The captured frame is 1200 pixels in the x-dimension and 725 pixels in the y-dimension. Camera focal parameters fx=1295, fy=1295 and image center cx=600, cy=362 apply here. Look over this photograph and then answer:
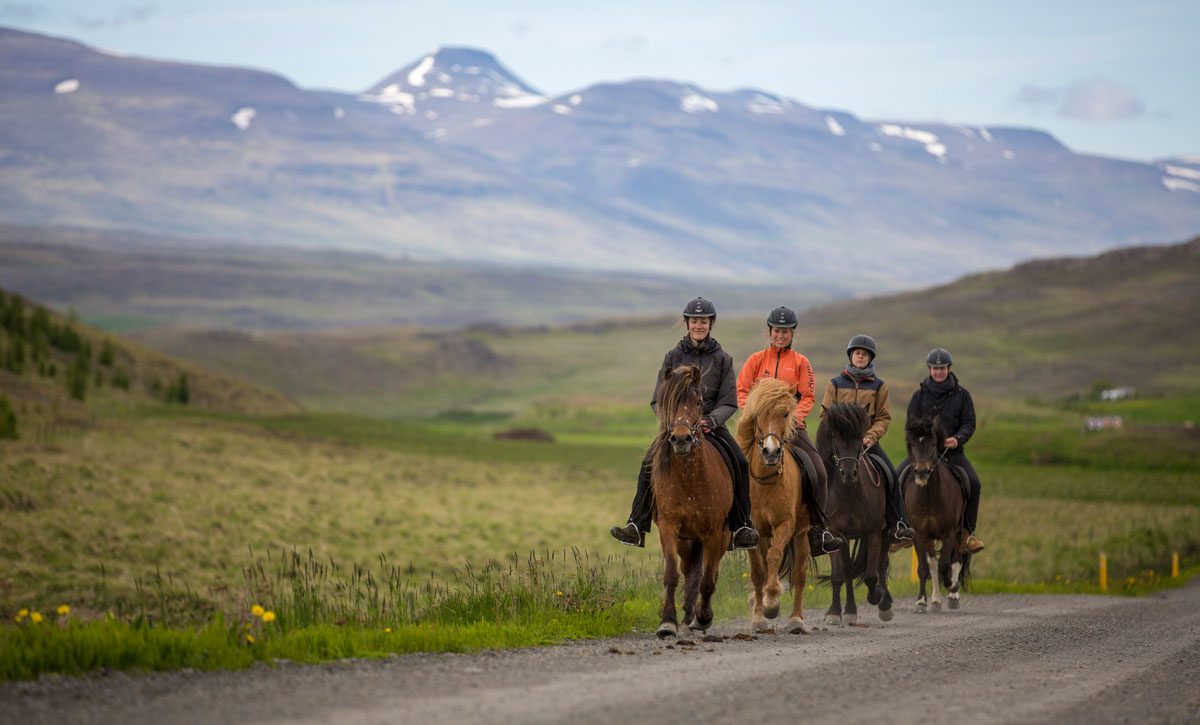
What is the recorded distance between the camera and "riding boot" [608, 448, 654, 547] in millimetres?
12820

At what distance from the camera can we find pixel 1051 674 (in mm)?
10992

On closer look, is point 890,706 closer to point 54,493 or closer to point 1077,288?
point 54,493

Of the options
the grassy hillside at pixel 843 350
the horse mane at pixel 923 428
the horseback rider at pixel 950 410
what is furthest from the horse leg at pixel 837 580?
the grassy hillside at pixel 843 350

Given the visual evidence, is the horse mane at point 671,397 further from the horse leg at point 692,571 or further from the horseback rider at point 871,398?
the horseback rider at point 871,398

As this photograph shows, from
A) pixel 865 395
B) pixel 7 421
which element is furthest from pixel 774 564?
pixel 7 421

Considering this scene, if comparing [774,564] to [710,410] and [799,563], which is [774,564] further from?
[710,410]

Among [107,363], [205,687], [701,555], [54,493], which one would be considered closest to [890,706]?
[701,555]

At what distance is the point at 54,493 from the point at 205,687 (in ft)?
86.1

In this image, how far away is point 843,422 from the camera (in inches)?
599

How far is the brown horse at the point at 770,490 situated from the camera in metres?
13.3

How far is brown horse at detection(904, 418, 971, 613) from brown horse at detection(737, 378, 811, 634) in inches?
168

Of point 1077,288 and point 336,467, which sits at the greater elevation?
point 1077,288

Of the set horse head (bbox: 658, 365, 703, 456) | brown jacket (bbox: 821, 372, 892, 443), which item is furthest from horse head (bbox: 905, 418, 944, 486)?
horse head (bbox: 658, 365, 703, 456)

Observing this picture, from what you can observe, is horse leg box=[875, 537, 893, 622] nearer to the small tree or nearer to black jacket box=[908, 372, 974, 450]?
black jacket box=[908, 372, 974, 450]
